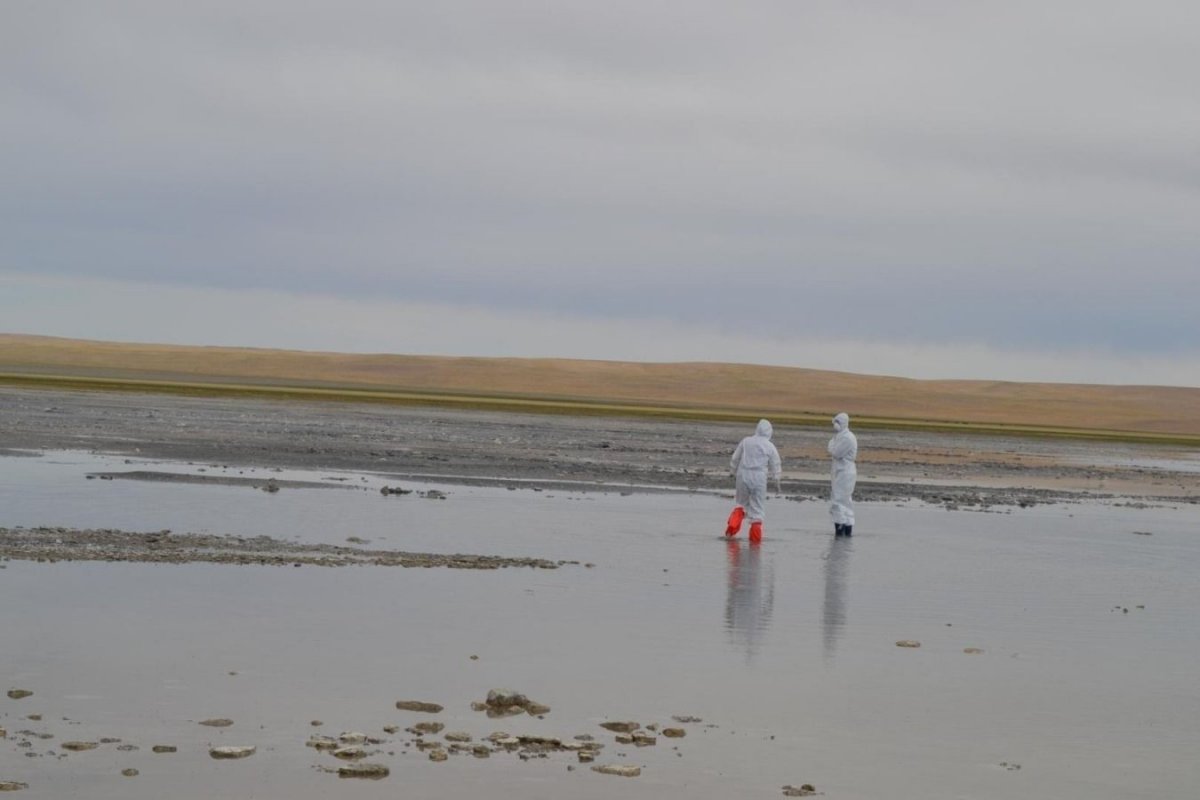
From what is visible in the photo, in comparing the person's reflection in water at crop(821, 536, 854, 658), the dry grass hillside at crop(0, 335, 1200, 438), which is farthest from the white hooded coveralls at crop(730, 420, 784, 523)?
the dry grass hillside at crop(0, 335, 1200, 438)

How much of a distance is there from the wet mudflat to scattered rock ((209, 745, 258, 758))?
2.0 inches

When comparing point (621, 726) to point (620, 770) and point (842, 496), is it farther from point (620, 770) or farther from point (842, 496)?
point (842, 496)

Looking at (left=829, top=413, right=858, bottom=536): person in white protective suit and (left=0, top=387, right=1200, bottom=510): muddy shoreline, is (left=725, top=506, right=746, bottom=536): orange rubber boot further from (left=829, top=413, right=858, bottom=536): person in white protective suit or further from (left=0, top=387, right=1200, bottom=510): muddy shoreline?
(left=0, top=387, right=1200, bottom=510): muddy shoreline

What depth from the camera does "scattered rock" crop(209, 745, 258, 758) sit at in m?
8.38

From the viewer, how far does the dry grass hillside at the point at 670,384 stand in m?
138

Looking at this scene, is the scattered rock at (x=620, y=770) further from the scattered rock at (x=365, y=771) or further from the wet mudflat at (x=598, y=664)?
the scattered rock at (x=365, y=771)

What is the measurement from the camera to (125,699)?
373 inches

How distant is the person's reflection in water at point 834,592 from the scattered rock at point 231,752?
5171 millimetres

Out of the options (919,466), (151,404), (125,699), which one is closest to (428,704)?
(125,699)

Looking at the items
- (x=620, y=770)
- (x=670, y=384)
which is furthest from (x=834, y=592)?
(x=670, y=384)

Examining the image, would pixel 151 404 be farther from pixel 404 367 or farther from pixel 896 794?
pixel 404 367

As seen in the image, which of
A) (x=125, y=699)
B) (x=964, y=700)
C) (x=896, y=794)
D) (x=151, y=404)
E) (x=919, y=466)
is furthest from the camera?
(x=151, y=404)

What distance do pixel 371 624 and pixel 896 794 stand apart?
528cm

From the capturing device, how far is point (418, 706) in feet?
31.8
